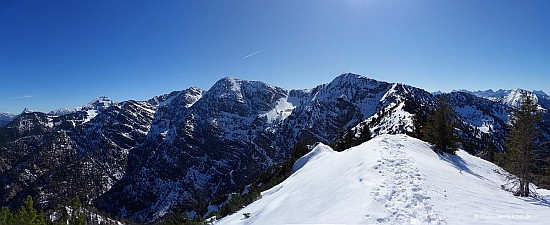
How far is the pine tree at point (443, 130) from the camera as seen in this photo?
131 ft

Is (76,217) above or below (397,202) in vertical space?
below

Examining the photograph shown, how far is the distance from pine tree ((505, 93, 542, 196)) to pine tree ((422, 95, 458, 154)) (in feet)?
51.4

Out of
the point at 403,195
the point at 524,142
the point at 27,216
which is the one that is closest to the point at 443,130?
the point at 524,142

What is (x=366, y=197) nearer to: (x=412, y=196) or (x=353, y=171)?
(x=412, y=196)

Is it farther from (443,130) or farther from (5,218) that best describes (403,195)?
(5,218)

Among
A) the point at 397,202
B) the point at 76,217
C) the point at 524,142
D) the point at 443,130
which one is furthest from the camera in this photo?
the point at 76,217

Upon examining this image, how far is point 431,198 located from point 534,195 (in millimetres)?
13155

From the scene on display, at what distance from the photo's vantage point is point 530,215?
46.7 ft

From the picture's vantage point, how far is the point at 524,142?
22938 millimetres

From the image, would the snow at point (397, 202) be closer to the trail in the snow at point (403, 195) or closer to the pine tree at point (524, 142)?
the trail in the snow at point (403, 195)

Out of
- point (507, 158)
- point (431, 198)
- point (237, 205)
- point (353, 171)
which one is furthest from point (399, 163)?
point (237, 205)

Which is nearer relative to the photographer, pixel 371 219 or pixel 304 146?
pixel 371 219

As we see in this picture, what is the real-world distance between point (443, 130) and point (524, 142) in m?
17.6

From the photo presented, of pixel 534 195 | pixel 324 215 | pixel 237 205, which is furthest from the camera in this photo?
pixel 237 205
